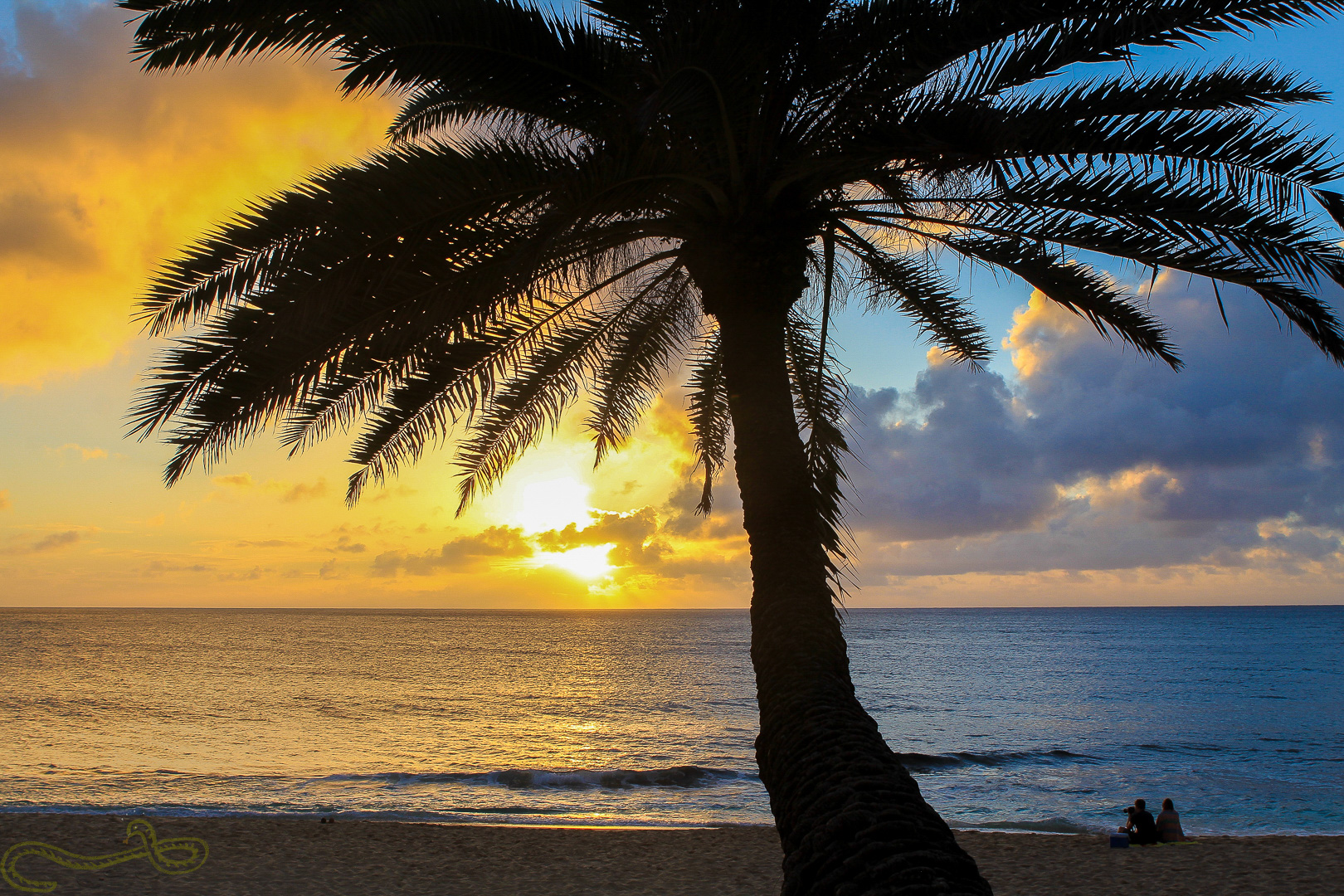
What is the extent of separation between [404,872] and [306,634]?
88.3 m

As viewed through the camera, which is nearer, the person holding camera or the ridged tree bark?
the ridged tree bark

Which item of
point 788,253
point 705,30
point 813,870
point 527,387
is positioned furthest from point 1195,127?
point 527,387

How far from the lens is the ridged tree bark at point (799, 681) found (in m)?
3.01

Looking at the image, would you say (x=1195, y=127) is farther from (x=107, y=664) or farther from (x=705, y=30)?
(x=107, y=664)

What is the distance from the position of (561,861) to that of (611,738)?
1438 centimetres

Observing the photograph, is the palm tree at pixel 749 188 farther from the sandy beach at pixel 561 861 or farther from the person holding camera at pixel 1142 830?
the person holding camera at pixel 1142 830

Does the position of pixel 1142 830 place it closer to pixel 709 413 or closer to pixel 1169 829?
pixel 1169 829

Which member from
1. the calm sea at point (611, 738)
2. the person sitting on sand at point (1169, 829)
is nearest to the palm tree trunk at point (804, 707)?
the person sitting on sand at point (1169, 829)

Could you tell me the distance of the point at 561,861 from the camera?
10641 mm

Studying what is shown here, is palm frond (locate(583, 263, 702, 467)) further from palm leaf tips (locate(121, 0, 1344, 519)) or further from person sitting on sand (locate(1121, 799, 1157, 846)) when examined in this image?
person sitting on sand (locate(1121, 799, 1157, 846))

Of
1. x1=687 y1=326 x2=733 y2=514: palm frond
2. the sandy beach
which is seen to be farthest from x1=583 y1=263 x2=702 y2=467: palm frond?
the sandy beach

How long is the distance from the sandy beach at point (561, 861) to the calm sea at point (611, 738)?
2625 millimetres

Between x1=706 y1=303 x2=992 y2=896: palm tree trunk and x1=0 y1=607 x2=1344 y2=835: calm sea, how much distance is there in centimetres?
1144

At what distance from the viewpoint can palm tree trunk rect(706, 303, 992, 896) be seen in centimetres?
300
